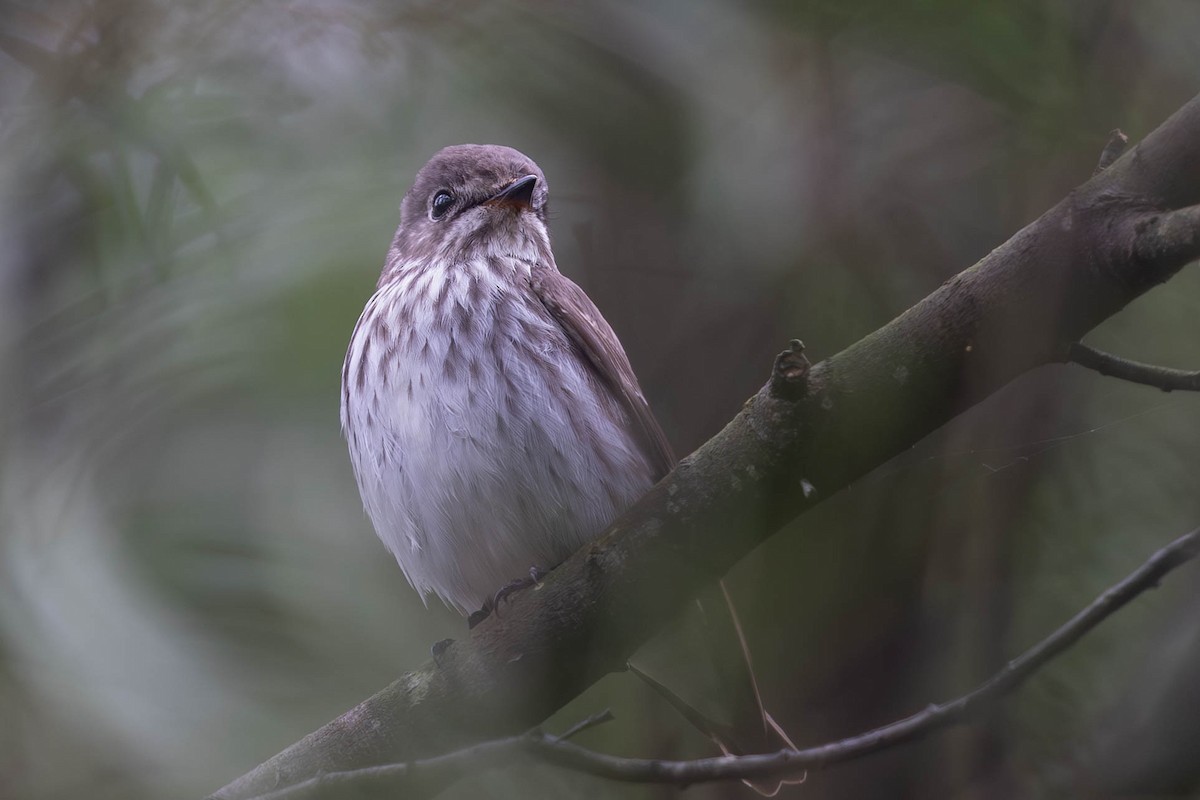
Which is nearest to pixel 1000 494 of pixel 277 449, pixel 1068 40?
pixel 1068 40

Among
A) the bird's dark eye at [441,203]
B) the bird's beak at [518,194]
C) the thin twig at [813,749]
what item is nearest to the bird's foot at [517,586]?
the thin twig at [813,749]

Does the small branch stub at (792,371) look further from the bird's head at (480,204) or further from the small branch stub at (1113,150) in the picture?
the bird's head at (480,204)

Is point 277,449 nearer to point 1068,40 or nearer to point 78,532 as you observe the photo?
point 78,532

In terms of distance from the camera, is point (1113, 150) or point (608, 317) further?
point (608, 317)

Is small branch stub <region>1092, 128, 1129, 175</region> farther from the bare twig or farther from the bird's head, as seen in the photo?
the bird's head

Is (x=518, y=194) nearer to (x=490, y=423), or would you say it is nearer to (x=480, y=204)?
(x=480, y=204)

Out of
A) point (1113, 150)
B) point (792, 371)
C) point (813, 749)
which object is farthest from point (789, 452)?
point (1113, 150)
